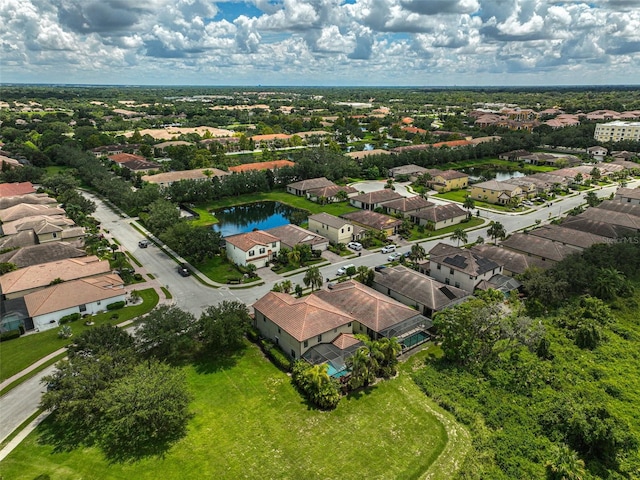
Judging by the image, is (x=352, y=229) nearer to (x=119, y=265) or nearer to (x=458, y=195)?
(x=119, y=265)

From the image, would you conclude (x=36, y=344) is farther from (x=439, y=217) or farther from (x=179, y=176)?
(x=179, y=176)

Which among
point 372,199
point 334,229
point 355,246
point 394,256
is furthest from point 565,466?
point 372,199

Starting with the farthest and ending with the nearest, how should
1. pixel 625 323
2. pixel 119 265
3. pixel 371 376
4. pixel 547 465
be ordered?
pixel 119 265
pixel 625 323
pixel 371 376
pixel 547 465

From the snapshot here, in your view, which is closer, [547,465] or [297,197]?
[547,465]

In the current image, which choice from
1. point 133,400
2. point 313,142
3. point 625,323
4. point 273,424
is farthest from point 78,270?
point 313,142

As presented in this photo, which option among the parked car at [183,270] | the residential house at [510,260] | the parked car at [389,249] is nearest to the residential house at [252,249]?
the parked car at [183,270]

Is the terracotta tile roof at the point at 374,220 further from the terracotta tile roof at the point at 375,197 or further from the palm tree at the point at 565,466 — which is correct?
the palm tree at the point at 565,466

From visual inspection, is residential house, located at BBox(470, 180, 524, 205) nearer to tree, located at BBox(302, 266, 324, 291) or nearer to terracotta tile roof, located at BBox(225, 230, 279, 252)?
terracotta tile roof, located at BBox(225, 230, 279, 252)
